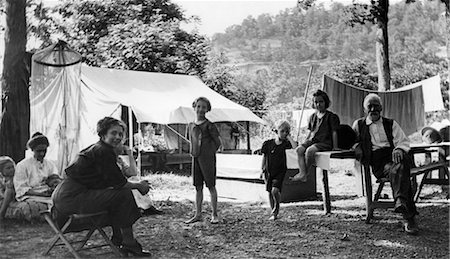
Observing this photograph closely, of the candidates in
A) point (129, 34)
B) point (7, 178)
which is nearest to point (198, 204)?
point (7, 178)

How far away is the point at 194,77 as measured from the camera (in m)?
5.59

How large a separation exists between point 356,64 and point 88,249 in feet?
17.0

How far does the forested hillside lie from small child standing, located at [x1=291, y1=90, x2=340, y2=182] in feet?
3.34

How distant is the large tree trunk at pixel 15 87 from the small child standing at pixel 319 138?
185cm

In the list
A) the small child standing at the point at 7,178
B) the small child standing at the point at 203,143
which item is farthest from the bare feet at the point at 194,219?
the small child standing at the point at 7,178

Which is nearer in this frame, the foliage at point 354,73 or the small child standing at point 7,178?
the small child standing at point 7,178

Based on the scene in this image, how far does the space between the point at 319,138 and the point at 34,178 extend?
6.29 ft

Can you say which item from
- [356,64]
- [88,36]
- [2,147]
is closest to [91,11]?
[88,36]

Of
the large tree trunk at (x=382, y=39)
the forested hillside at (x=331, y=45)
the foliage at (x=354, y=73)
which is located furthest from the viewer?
the foliage at (x=354, y=73)

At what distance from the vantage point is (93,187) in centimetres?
226

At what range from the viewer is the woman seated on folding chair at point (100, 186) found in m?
2.23

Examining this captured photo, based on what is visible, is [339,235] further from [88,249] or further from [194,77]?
[194,77]

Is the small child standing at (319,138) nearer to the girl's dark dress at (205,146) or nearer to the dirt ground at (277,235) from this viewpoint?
the dirt ground at (277,235)

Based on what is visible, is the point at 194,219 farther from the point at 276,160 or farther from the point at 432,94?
the point at 432,94
